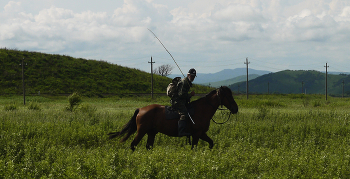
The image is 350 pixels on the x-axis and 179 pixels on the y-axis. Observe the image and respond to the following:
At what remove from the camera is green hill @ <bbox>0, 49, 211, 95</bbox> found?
5691 centimetres

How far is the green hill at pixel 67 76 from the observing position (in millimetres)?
56906

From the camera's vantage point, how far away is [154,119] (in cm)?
900

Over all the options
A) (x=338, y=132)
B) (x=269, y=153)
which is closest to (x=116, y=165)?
(x=269, y=153)

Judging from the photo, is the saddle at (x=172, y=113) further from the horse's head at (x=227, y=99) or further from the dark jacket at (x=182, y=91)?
the horse's head at (x=227, y=99)

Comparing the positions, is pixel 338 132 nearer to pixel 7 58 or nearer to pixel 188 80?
pixel 188 80

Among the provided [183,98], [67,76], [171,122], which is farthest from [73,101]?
[67,76]

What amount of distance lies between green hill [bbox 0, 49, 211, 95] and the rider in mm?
47364

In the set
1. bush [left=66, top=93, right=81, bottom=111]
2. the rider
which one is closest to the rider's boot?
the rider

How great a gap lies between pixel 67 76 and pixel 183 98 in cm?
6085

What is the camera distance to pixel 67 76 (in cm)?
6500

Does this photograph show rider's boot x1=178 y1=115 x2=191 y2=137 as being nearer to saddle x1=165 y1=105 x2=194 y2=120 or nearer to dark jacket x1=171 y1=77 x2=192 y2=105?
saddle x1=165 y1=105 x2=194 y2=120

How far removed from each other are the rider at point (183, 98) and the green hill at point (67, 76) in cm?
4736

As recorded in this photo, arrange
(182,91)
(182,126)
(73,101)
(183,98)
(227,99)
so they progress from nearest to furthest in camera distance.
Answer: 1. (182,91)
2. (182,126)
3. (183,98)
4. (227,99)
5. (73,101)

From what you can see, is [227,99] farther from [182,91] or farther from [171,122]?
[171,122]
